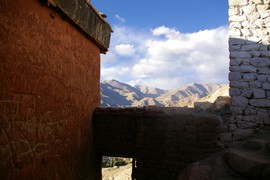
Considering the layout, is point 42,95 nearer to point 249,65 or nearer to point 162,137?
point 162,137

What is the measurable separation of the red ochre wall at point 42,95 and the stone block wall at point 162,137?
74cm

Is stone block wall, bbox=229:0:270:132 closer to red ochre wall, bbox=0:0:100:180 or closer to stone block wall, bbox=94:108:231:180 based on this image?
stone block wall, bbox=94:108:231:180

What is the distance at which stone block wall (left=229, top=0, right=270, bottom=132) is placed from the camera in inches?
169

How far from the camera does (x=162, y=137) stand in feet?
16.2

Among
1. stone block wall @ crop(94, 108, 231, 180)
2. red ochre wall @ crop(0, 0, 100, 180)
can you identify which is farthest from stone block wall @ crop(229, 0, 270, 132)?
red ochre wall @ crop(0, 0, 100, 180)

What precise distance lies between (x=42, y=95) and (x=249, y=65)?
12.3ft

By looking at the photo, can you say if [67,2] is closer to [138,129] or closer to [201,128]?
[138,129]

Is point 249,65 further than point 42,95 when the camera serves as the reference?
Yes

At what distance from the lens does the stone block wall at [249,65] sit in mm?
4293

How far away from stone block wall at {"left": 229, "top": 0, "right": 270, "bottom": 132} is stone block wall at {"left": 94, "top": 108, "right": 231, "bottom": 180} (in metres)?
0.43

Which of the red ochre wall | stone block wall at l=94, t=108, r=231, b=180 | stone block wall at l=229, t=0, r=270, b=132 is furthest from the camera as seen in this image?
stone block wall at l=94, t=108, r=231, b=180

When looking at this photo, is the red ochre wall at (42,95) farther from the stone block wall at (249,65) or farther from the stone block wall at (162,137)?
the stone block wall at (249,65)

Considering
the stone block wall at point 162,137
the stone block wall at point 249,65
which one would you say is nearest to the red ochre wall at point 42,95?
the stone block wall at point 162,137

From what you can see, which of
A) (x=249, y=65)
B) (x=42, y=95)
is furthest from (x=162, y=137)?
(x=42, y=95)
